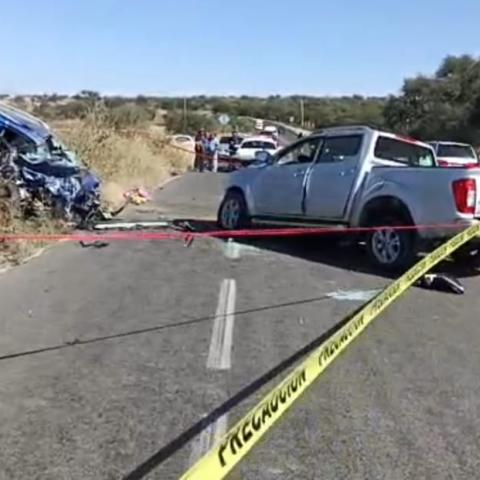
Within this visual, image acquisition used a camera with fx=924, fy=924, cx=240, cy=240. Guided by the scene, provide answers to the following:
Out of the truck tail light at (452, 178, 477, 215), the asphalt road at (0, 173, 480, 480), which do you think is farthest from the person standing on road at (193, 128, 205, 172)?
the truck tail light at (452, 178, 477, 215)

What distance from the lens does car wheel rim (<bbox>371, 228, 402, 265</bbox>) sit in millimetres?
12078

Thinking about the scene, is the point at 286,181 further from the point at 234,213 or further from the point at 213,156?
the point at 213,156

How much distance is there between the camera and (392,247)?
12156 mm

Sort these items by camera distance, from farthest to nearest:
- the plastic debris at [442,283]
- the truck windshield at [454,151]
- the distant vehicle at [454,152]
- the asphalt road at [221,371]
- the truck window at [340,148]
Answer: the truck windshield at [454,151]
the distant vehicle at [454,152]
the truck window at [340,148]
the plastic debris at [442,283]
the asphalt road at [221,371]

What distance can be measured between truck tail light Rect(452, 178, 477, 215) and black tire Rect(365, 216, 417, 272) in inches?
29.6

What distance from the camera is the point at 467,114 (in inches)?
2628

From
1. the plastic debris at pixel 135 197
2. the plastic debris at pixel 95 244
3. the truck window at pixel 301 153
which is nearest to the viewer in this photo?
the plastic debris at pixel 95 244

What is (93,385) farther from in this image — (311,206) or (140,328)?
(311,206)

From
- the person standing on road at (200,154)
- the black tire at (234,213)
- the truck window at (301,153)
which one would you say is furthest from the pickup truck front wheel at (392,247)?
the person standing on road at (200,154)

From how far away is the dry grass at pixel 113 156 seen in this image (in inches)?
915

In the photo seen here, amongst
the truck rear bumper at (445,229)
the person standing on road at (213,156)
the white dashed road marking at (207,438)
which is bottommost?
the person standing on road at (213,156)

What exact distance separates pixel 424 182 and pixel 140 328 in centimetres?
525

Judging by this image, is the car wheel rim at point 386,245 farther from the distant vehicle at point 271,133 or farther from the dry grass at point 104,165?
the distant vehicle at point 271,133

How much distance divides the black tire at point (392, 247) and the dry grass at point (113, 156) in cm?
970
